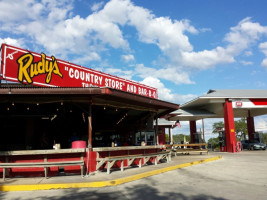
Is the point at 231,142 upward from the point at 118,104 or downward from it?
downward

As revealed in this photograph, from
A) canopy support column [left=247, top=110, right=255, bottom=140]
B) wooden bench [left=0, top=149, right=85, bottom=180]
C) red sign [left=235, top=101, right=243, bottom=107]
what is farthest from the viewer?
canopy support column [left=247, top=110, right=255, bottom=140]

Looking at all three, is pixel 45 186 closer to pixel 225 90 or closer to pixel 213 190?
pixel 213 190

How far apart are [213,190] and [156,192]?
66.4 inches

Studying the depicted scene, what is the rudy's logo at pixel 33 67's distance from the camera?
35.7 feet

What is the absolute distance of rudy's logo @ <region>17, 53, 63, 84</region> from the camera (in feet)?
35.7

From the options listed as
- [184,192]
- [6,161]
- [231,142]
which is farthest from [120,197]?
[231,142]

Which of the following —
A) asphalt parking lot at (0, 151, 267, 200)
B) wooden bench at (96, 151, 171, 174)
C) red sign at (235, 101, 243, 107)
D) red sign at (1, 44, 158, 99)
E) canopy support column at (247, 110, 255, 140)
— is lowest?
asphalt parking lot at (0, 151, 267, 200)

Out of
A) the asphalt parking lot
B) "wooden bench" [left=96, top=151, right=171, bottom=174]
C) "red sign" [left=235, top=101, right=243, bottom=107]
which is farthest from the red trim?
the asphalt parking lot

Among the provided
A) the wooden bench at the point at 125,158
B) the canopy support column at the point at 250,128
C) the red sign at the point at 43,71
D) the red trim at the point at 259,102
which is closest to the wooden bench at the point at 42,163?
the wooden bench at the point at 125,158

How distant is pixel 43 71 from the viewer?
38.4 feet

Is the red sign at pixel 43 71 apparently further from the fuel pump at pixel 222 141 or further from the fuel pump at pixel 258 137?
the fuel pump at pixel 258 137

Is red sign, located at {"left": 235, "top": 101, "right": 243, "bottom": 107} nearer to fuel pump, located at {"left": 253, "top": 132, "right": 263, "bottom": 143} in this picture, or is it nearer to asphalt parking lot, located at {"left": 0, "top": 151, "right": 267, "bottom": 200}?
fuel pump, located at {"left": 253, "top": 132, "right": 263, "bottom": 143}

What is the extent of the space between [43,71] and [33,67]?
544mm

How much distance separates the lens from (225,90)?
88.0 ft
